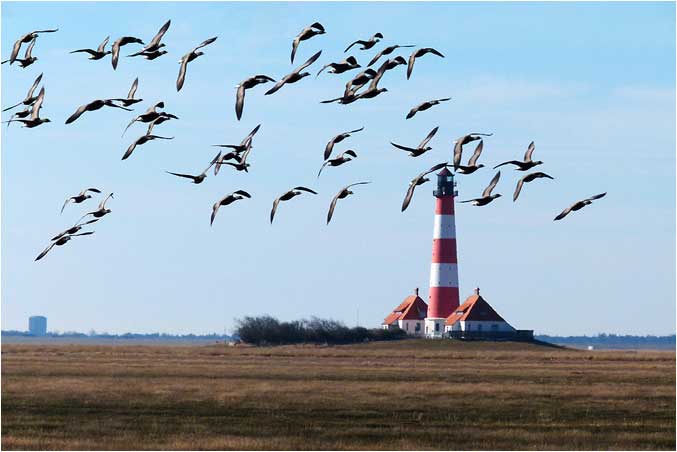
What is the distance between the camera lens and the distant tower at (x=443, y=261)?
13025 centimetres

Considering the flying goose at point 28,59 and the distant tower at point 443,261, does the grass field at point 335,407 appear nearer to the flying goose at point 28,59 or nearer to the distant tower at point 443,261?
the flying goose at point 28,59

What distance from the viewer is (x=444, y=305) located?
13688 cm

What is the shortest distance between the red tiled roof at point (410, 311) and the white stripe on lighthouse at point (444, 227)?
72.8 feet

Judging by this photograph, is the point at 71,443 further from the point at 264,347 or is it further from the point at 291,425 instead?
the point at 264,347

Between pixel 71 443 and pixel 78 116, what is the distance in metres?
20.0

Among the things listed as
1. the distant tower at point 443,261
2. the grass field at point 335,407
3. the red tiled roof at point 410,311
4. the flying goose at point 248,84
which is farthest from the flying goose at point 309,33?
the red tiled roof at point 410,311

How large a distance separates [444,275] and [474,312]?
1027cm

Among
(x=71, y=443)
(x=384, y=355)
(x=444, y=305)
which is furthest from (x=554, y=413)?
(x=444, y=305)

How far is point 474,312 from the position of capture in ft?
461

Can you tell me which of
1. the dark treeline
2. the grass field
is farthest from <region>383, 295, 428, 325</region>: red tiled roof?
the grass field

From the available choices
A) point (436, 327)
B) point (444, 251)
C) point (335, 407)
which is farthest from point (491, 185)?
point (436, 327)

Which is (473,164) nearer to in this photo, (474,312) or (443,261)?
(443,261)

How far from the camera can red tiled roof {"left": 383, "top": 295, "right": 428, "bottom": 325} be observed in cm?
15188

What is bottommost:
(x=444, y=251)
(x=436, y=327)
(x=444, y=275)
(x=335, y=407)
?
(x=335, y=407)
